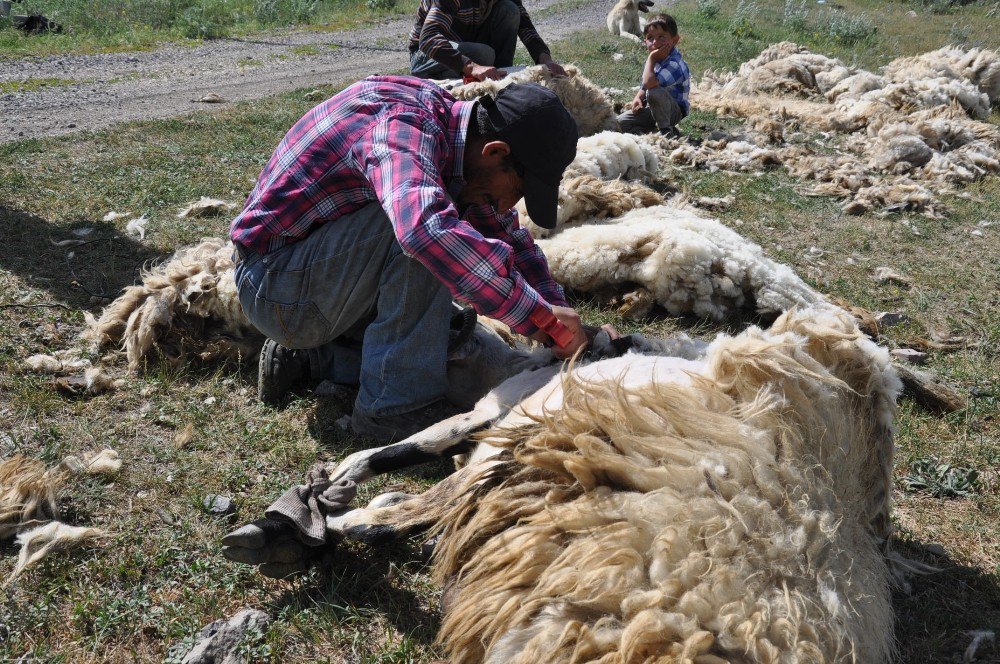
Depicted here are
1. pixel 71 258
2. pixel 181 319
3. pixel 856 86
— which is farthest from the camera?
pixel 856 86

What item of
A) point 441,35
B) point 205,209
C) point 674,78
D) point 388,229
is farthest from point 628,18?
point 388,229

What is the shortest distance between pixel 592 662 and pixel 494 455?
69cm

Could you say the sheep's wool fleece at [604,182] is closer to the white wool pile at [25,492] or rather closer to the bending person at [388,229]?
the bending person at [388,229]

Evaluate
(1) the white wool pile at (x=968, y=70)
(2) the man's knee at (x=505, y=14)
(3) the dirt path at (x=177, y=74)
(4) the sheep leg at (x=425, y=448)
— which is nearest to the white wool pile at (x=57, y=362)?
(4) the sheep leg at (x=425, y=448)

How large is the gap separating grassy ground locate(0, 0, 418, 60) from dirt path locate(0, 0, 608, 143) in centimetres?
65

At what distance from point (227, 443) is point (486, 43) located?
19.3 feet

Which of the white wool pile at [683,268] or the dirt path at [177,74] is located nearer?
the white wool pile at [683,268]

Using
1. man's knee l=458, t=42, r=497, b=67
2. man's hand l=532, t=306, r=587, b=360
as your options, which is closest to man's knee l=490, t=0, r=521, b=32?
man's knee l=458, t=42, r=497, b=67

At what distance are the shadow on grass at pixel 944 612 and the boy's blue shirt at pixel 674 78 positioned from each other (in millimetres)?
5953

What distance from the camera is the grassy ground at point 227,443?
6.65 feet

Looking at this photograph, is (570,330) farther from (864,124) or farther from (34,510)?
(864,124)

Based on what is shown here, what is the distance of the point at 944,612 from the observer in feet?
7.12

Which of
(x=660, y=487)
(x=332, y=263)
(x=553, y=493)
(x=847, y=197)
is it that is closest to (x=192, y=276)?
(x=332, y=263)

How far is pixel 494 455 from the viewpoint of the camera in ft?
6.79
